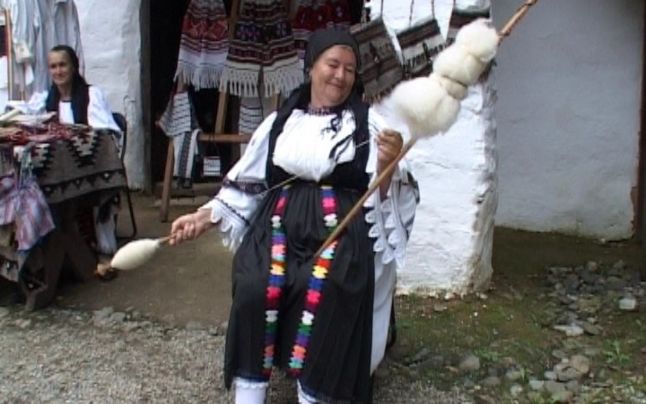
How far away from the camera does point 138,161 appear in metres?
7.34

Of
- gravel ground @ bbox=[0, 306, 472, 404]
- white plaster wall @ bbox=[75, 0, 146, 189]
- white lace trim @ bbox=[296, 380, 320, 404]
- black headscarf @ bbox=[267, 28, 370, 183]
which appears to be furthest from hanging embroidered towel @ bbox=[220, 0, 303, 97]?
white lace trim @ bbox=[296, 380, 320, 404]

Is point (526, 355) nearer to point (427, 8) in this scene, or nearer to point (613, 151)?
point (427, 8)

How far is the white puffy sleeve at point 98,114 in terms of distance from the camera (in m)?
5.43

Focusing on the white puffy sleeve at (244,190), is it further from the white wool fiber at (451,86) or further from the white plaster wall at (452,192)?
the white plaster wall at (452,192)

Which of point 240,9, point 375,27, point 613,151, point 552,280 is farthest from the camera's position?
point 240,9

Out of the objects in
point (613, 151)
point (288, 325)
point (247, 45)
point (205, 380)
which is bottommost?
point (205, 380)

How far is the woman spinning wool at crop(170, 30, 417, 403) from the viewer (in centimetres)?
329

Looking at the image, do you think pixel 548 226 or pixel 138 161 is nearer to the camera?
pixel 548 226

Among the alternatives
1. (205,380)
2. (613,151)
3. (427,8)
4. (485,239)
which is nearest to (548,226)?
(613,151)

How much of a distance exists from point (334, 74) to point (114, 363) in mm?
1729

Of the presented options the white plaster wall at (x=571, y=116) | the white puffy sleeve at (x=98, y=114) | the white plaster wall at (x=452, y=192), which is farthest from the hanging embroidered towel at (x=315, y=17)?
the white plaster wall at (x=452, y=192)

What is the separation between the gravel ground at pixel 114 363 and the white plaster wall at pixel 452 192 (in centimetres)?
97

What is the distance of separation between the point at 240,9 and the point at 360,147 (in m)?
3.52

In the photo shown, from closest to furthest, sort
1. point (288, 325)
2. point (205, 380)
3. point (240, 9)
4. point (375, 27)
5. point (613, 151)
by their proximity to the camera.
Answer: point (288, 325), point (205, 380), point (375, 27), point (613, 151), point (240, 9)
